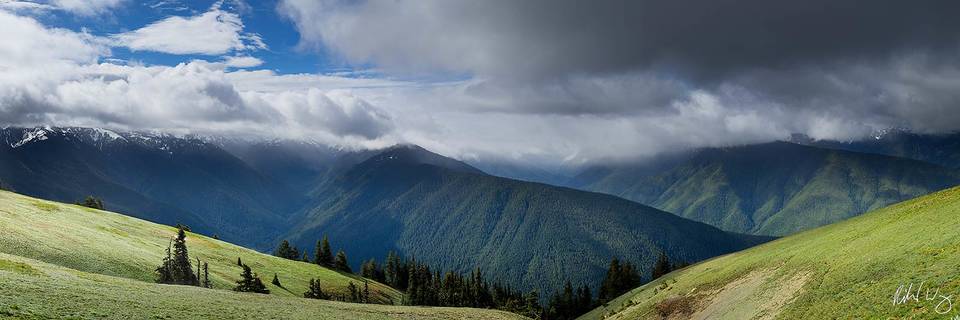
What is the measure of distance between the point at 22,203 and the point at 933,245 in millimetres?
145935

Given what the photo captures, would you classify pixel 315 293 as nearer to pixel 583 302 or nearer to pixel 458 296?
pixel 458 296

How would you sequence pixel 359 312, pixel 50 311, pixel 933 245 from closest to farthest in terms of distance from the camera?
pixel 50 311, pixel 933 245, pixel 359 312

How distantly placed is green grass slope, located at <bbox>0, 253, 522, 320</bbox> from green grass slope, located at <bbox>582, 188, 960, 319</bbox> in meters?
34.4

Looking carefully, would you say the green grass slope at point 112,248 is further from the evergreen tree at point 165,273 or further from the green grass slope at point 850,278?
the green grass slope at point 850,278

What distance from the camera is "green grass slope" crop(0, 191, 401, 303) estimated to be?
73750mm

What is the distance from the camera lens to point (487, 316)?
3184 inches

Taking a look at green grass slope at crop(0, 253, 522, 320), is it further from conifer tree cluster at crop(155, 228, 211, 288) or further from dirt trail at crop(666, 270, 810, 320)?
dirt trail at crop(666, 270, 810, 320)

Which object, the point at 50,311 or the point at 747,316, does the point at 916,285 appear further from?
the point at 50,311

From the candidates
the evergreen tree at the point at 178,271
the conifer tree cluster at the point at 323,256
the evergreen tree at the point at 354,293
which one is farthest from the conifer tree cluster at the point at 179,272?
the conifer tree cluster at the point at 323,256

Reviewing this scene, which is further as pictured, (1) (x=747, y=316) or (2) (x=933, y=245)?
(1) (x=747, y=316)

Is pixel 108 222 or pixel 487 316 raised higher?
pixel 108 222

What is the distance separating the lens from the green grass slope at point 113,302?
4022cm

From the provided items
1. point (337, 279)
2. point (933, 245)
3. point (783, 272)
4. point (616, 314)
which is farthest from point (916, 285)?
point (337, 279)

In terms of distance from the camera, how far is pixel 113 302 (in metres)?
46.4
